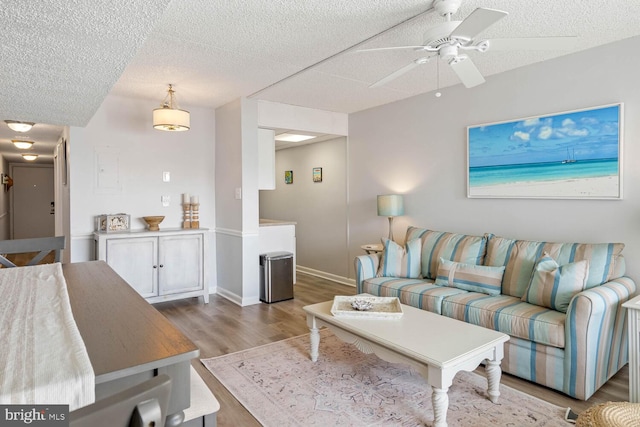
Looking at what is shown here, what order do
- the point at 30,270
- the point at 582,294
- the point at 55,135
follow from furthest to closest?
1. the point at 55,135
2. the point at 582,294
3. the point at 30,270

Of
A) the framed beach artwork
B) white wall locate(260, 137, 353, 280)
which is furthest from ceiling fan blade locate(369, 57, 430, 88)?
white wall locate(260, 137, 353, 280)

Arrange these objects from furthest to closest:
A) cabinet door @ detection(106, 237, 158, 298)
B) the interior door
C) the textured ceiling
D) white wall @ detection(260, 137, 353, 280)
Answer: the interior door
white wall @ detection(260, 137, 353, 280)
cabinet door @ detection(106, 237, 158, 298)
the textured ceiling

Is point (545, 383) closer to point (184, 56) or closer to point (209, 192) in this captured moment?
point (184, 56)

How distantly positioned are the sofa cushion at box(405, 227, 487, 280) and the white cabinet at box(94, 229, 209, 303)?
2.46 metres

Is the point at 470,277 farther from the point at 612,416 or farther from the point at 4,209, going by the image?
the point at 4,209

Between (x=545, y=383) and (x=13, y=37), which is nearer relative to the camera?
(x=13, y=37)

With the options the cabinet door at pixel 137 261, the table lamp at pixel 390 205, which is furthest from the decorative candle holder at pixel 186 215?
the table lamp at pixel 390 205

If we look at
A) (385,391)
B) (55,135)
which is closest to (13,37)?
(385,391)

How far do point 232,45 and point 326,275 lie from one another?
3.73 meters

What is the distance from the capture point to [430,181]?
4.21 m

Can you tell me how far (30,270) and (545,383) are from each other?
117 inches

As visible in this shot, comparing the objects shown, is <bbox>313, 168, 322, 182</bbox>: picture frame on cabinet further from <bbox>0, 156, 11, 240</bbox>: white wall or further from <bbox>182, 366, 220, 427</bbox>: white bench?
<bbox>0, 156, 11, 240</bbox>: white wall

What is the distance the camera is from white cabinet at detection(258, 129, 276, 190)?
4.75 m

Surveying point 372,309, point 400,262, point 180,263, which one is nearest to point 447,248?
point 400,262
